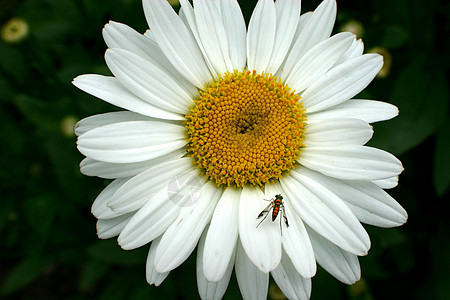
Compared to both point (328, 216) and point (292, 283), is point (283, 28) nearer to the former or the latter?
point (328, 216)

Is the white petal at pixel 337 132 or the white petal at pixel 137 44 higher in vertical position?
the white petal at pixel 137 44

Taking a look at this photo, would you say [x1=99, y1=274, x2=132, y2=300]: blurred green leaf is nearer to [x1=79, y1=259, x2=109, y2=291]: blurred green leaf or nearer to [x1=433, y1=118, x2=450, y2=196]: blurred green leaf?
[x1=79, y1=259, x2=109, y2=291]: blurred green leaf

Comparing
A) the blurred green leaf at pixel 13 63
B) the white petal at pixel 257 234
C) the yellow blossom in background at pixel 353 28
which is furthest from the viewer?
the blurred green leaf at pixel 13 63

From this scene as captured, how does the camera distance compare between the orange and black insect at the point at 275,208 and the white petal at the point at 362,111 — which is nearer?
the orange and black insect at the point at 275,208

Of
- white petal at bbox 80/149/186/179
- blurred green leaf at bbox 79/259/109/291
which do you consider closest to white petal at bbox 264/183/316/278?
white petal at bbox 80/149/186/179

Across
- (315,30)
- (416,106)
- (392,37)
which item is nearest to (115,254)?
(315,30)

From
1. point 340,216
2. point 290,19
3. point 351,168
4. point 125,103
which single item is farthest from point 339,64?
point 125,103

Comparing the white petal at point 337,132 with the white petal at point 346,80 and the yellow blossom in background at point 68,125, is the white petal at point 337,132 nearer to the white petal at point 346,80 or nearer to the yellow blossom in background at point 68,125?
the white petal at point 346,80

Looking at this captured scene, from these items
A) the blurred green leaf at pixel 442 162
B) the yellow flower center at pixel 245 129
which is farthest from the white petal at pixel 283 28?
the blurred green leaf at pixel 442 162

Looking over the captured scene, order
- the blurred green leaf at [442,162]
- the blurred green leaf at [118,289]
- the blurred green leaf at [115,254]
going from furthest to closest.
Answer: the blurred green leaf at [118,289] < the blurred green leaf at [115,254] < the blurred green leaf at [442,162]
